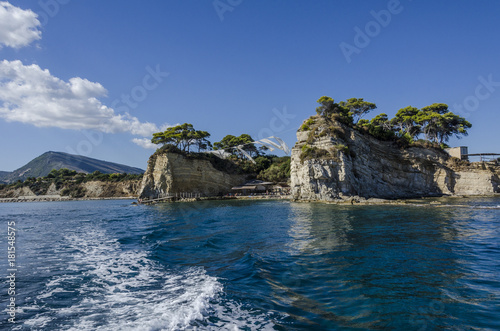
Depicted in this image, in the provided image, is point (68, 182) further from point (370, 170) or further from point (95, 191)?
point (370, 170)

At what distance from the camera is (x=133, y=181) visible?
8550 cm

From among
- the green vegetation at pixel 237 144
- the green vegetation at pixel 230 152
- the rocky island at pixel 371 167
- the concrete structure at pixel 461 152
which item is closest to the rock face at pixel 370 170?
the rocky island at pixel 371 167

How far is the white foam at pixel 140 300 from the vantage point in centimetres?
511

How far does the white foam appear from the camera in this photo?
5109 mm

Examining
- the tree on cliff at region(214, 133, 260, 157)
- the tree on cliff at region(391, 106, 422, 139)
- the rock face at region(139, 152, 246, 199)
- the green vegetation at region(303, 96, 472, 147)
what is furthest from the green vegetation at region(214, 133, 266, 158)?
the tree on cliff at region(391, 106, 422, 139)

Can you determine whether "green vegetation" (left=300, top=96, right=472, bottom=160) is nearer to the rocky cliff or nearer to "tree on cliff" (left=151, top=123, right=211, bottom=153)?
"tree on cliff" (left=151, top=123, right=211, bottom=153)

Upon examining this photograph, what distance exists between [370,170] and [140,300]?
130ft

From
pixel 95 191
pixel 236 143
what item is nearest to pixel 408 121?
pixel 236 143

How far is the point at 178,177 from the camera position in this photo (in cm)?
5200

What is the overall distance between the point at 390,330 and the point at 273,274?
376cm

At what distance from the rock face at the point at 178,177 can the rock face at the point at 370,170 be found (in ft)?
68.1

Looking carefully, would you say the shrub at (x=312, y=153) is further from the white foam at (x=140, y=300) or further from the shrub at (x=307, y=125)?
the white foam at (x=140, y=300)

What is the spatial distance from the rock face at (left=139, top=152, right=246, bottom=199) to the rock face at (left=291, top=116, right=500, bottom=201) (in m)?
20.7

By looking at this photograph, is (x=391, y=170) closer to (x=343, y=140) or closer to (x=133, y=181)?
(x=343, y=140)
